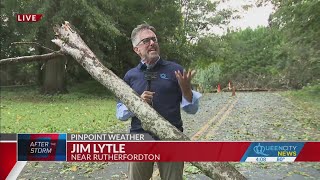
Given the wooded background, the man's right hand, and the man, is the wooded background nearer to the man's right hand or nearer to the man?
the man

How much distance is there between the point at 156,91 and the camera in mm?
2533

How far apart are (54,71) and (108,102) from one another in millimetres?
618

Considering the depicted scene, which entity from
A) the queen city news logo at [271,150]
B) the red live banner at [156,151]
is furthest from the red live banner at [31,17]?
the queen city news logo at [271,150]

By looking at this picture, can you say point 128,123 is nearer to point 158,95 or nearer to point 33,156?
point 158,95

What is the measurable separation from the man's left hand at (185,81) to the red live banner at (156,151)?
299 millimetres

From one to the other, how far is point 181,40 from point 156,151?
4.72 ft

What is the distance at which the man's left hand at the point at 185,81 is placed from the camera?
2.37 m

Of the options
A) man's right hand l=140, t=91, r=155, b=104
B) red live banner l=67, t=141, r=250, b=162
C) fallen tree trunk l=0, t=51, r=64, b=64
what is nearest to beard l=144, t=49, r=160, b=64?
man's right hand l=140, t=91, r=155, b=104

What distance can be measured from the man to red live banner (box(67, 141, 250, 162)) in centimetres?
15

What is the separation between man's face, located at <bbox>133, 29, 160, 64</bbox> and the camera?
2.58m

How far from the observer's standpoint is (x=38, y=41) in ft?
11.5

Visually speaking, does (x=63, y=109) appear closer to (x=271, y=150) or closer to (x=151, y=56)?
(x=151, y=56)

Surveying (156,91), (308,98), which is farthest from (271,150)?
(308,98)

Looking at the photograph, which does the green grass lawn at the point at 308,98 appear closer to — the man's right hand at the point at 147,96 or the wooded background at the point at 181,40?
the wooded background at the point at 181,40
